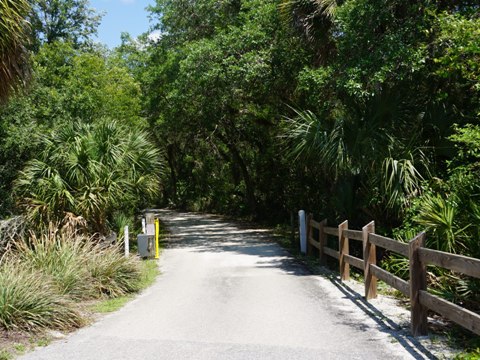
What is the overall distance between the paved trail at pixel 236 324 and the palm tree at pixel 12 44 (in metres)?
3.96

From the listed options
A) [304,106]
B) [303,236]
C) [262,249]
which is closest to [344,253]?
[303,236]

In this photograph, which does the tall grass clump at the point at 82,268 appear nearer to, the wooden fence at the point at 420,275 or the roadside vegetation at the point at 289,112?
the roadside vegetation at the point at 289,112

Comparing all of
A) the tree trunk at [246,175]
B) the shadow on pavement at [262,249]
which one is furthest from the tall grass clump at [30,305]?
the tree trunk at [246,175]

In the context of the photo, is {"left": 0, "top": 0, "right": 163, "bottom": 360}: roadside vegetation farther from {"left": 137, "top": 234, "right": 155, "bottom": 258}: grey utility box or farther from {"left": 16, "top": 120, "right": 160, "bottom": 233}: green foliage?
{"left": 137, "top": 234, "right": 155, "bottom": 258}: grey utility box

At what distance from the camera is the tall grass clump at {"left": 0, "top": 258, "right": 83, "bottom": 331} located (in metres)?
7.21

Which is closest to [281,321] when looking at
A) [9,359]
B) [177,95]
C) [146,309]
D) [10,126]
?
[146,309]

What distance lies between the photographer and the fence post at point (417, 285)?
6660 mm

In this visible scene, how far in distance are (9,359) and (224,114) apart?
20111 mm

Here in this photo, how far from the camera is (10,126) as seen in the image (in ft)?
54.2

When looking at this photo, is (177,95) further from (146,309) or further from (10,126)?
(146,309)

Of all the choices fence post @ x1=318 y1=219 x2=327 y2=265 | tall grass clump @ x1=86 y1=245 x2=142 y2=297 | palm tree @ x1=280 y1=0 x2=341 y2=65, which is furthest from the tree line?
tall grass clump @ x1=86 y1=245 x2=142 y2=297

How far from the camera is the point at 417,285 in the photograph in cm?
676

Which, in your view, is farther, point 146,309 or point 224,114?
point 224,114

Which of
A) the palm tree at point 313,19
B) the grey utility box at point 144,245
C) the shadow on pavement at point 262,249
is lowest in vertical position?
the shadow on pavement at point 262,249
